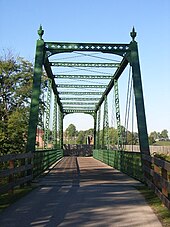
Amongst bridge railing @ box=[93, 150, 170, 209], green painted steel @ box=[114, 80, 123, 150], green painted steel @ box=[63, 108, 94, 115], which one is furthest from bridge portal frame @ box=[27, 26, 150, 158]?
green painted steel @ box=[63, 108, 94, 115]

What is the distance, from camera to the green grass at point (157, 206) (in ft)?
21.2

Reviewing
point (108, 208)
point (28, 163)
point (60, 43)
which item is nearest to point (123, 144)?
point (60, 43)

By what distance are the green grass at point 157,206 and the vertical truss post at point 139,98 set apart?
117 inches

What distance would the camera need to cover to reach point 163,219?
6488 millimetres

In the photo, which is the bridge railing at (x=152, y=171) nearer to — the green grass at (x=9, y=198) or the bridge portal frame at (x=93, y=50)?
the bridge portal frame at (x=93, y=50)

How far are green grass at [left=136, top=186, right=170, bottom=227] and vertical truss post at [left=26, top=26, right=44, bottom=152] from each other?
16.0 feet

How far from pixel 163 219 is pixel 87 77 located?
21279mm

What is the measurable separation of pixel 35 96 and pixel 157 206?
26.1ft

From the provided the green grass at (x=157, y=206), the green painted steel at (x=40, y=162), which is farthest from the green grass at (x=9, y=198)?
the green painted steel at (x=40, y=162)

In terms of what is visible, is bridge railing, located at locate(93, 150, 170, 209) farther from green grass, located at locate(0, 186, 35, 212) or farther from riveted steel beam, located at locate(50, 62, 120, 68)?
riveted steel beam, located at locate(50, 62, 120, 68)

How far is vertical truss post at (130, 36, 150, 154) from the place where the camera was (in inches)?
536

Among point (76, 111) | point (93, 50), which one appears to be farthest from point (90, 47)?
point (76, 111)

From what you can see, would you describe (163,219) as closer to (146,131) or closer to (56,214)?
(56,214)

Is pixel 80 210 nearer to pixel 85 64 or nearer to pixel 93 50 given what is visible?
pixel 93 50
